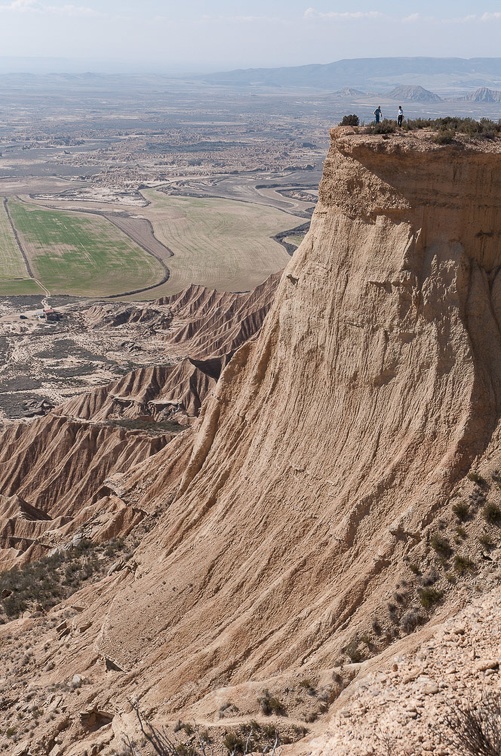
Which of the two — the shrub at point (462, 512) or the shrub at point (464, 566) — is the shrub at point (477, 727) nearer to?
the shrub at point (464, 566)

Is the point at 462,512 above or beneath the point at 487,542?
above

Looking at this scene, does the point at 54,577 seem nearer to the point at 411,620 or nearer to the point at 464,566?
the point at 411,620

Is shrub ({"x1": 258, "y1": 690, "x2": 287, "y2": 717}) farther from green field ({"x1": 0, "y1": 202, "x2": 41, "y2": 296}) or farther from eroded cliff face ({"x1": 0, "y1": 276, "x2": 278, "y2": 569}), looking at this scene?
green field ({"x1": 0, "y1": 202, "x2": 41, "y2": 296})

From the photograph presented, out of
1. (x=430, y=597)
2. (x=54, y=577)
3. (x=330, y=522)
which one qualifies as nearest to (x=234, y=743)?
(x=430, y=597)

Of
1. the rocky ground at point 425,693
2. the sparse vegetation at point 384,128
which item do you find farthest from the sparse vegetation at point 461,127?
the rocky ground at point 425,693

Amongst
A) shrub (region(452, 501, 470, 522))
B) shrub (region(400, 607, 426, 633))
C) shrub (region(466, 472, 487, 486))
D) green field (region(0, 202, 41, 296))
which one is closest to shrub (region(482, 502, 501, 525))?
shrub (region(452, 501, 470, 522))

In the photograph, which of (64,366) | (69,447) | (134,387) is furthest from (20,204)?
(69,447)
